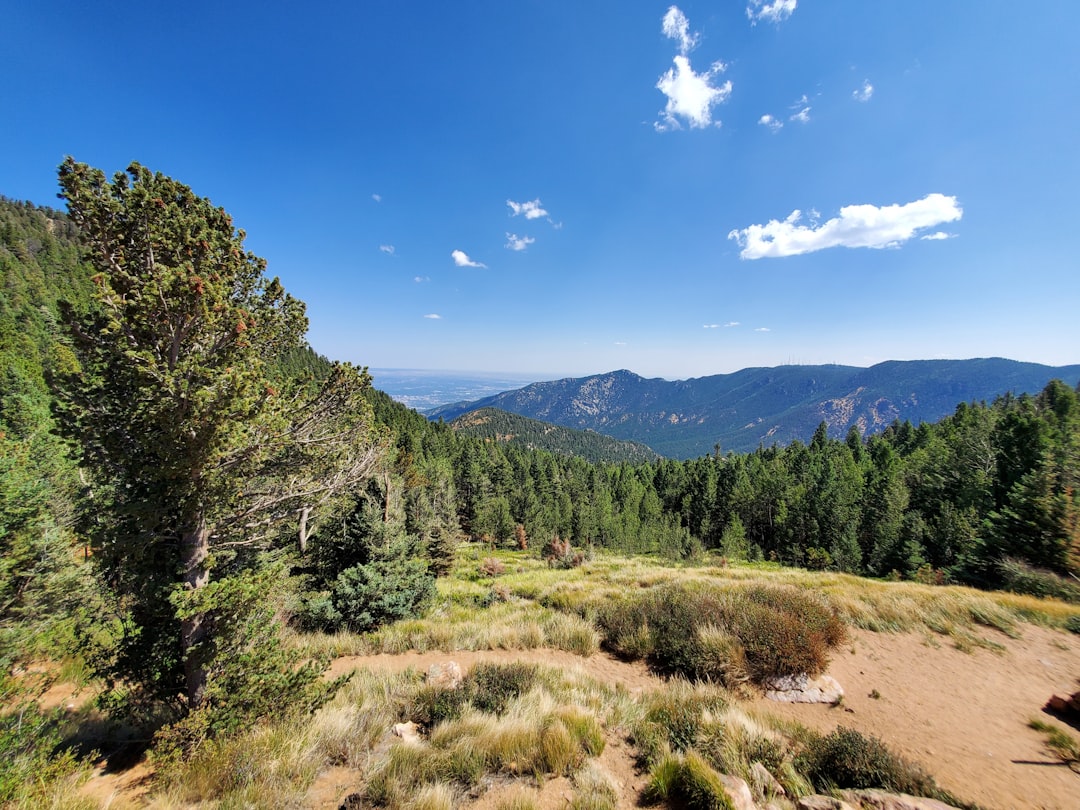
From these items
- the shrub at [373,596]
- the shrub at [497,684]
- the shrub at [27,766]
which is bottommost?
the shrub at [373,596]

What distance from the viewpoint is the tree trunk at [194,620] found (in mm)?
5324

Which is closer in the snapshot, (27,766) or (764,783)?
(27,766)

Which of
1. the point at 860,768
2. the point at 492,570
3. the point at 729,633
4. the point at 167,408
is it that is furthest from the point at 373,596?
the point at 492,570

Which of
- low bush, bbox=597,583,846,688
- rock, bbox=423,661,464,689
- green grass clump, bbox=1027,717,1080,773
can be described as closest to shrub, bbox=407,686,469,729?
rock, bbox=423,661,464,689

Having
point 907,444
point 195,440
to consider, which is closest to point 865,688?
point 195,440

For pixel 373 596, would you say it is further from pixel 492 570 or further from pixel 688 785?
pixel 492 570

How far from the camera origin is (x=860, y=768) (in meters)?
4.86

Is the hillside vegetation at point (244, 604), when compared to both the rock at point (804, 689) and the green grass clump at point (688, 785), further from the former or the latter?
the rock at point (804, 689)

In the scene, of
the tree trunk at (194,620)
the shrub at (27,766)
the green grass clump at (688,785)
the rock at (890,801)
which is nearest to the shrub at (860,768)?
the rock at (890,801)

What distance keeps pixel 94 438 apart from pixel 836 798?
10167 mm

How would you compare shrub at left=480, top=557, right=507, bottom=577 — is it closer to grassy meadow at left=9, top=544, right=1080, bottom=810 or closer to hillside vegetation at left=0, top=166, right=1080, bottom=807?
hillside vegetation at left=0, top=166, right=1080, bottom=807

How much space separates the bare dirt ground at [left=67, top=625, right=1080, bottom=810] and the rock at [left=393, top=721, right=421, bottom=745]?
910 millimetres

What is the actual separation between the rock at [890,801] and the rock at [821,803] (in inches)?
10.6

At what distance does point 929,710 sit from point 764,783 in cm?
466
